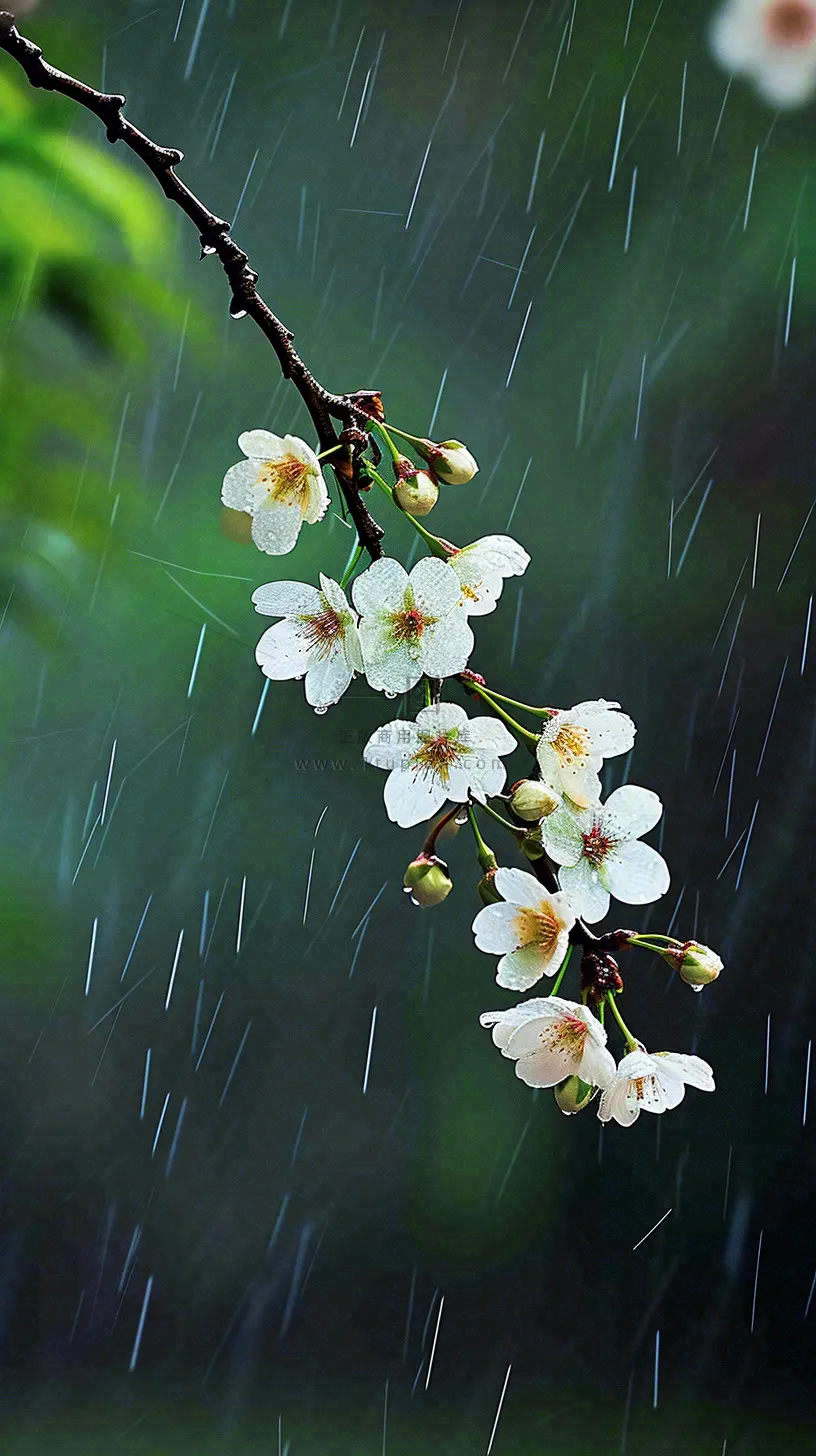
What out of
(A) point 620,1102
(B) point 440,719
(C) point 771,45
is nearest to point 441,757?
(B) point 440,719

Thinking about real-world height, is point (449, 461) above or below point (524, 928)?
above

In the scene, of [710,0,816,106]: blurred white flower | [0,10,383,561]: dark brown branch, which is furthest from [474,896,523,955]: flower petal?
[710,0,816,106]: blurred white flower

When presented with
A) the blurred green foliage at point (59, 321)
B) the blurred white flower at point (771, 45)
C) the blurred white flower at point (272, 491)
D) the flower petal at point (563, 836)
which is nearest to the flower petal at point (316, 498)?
the blurred white flower at point (272, 491)

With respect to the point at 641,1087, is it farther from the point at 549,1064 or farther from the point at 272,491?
the point at 272,491

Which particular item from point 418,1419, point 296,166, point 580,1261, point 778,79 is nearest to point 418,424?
point 296,166

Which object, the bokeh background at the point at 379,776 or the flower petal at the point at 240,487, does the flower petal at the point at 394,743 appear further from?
the bokeh background at the point at 379,776

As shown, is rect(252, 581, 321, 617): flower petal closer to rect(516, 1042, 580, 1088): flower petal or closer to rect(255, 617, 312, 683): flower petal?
rect(255, 617, 312, 683): flower petal

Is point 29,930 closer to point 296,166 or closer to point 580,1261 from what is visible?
point 580,1261
